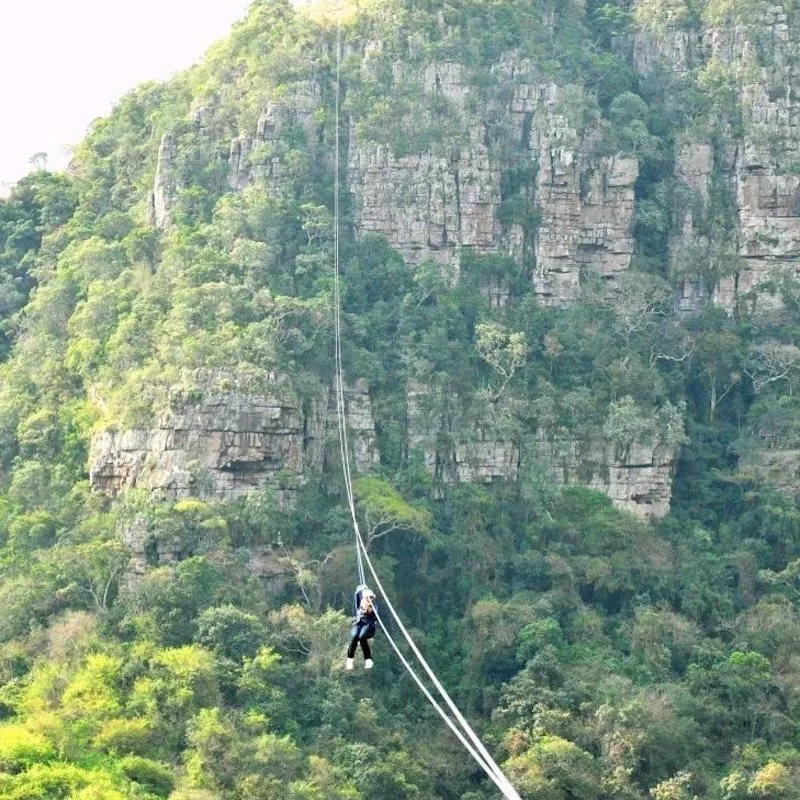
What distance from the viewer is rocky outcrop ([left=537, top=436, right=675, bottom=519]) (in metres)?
51.6

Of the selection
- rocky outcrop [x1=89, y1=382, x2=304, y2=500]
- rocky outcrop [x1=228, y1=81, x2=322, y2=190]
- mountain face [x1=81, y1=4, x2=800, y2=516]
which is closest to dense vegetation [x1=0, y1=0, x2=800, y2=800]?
mountain face [x1=81, y1=4, x2=800, y2=516]

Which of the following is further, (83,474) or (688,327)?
(688,327)

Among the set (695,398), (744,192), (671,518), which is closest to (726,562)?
(671,518)

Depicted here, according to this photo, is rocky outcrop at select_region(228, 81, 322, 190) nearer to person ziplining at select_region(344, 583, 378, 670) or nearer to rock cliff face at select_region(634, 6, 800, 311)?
rock cliff face at select_region(634, 6, 800, 311)

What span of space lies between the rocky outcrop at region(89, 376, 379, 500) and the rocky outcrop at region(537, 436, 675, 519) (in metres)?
5.82

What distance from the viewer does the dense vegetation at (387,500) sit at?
140ft

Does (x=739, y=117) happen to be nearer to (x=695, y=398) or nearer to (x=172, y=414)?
(x=695, y=398)

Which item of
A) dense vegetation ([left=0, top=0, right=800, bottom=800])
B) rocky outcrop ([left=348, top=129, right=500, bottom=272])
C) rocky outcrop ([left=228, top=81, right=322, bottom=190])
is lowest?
dense vegetation ([left=0, top=0, right=800, bottom=800])

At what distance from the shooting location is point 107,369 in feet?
167


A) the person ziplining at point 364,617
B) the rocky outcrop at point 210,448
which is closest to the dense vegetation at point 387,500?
the rocky outcrop at point 210,448

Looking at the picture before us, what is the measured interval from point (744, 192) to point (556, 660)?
1543 cm

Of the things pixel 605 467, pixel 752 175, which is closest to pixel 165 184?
pixel 605 467

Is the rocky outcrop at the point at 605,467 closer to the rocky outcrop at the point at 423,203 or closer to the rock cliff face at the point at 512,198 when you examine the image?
the rock cliff face at the point at 512,198

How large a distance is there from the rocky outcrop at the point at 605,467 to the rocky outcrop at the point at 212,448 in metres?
5.82
